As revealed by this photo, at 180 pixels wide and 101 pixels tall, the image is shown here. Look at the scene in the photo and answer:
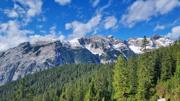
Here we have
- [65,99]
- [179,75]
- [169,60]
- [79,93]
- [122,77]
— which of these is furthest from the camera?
[65,99]

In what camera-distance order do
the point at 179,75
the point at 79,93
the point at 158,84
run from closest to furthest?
1. the point at 179,75
2. the point at 158,84
3. the point at 79,93

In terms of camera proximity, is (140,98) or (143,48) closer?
(140,98)

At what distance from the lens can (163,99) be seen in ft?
366

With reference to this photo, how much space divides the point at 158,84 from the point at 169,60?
15751 mm

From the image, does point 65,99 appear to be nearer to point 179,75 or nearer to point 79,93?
point 79,93

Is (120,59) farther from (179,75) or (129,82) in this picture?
(179,75)

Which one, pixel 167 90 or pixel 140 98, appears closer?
pixel 140 98

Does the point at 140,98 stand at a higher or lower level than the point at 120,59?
lower

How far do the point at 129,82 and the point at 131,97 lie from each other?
4838 mm

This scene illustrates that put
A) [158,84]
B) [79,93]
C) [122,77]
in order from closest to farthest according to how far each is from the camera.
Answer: [122,77]
[158,84]
[79,93]

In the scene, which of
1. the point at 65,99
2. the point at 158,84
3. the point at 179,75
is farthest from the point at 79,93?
the point at 179,75

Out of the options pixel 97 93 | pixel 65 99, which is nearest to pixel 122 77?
pixel 97 93

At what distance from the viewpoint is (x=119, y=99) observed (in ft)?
323

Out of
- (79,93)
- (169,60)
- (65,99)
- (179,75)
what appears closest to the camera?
(179,75)
